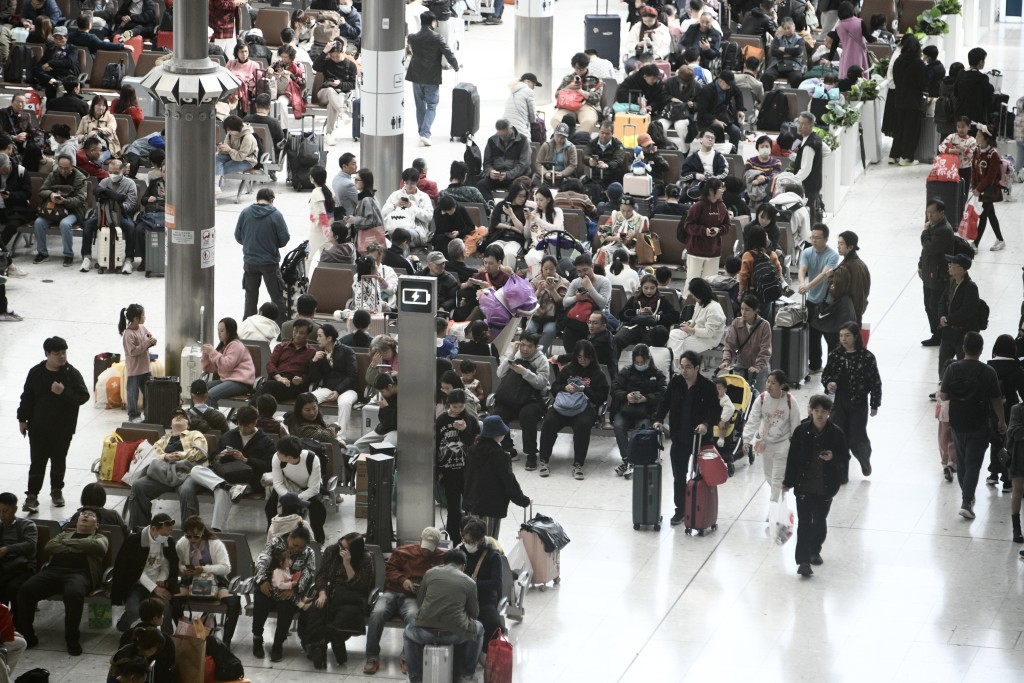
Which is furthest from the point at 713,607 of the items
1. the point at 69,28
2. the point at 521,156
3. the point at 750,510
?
the point at 69,28

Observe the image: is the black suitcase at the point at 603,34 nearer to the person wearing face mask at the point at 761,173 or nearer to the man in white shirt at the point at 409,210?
the person wearing face mask at the point at 761,173

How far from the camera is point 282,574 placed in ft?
45.8

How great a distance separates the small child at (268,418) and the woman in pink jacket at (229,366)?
53.3 inches

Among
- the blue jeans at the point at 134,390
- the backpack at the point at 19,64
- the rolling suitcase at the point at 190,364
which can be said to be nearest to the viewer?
the blue jeans at the point at 134,390

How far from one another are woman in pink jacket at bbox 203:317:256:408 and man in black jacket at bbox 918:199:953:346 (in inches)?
267

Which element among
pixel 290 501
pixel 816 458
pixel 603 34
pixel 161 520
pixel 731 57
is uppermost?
pixel 603 34

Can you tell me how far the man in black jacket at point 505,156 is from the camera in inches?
948

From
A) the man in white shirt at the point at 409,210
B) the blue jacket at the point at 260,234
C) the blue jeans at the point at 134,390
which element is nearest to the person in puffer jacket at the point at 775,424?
the blue jeans at the point at 134,390

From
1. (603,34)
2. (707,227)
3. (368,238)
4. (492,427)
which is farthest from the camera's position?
(603,34)

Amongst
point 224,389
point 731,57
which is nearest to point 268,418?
point 224,389

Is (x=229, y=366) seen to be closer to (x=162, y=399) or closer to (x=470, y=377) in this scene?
(x=162, y=399)

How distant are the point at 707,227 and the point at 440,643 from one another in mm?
8391

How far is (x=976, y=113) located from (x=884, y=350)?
677 cm

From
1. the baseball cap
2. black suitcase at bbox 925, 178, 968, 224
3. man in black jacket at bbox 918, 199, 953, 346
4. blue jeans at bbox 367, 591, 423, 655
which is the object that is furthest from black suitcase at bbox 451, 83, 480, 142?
blue jeans at bbox 367, 591, 423, 655
